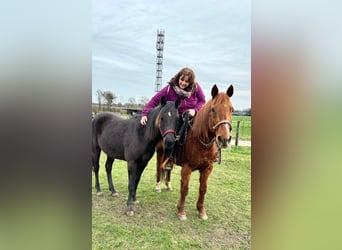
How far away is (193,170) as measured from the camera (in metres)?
1.47

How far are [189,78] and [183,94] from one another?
10 cm

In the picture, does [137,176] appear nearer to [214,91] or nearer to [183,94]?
[183,94]

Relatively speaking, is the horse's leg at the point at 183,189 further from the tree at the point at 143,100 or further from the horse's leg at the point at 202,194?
the tree at the point at 143,100

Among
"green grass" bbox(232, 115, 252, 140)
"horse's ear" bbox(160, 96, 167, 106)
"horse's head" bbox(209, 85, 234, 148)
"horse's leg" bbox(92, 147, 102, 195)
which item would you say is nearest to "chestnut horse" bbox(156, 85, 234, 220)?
"horse's head" bbox(209, 85, 234, 148)

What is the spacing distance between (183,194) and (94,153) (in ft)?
1.94

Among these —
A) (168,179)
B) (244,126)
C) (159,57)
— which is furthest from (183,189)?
(159,57)

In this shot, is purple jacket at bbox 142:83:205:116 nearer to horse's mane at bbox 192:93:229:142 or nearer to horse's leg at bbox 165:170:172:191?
horse's mane at bbox 192:93:229:142

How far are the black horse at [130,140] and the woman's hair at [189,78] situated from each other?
0.11 meters

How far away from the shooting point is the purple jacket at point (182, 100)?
4.61 feet

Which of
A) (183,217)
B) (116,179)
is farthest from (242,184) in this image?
(116,179)

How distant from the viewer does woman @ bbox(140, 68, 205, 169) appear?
4.54ft
